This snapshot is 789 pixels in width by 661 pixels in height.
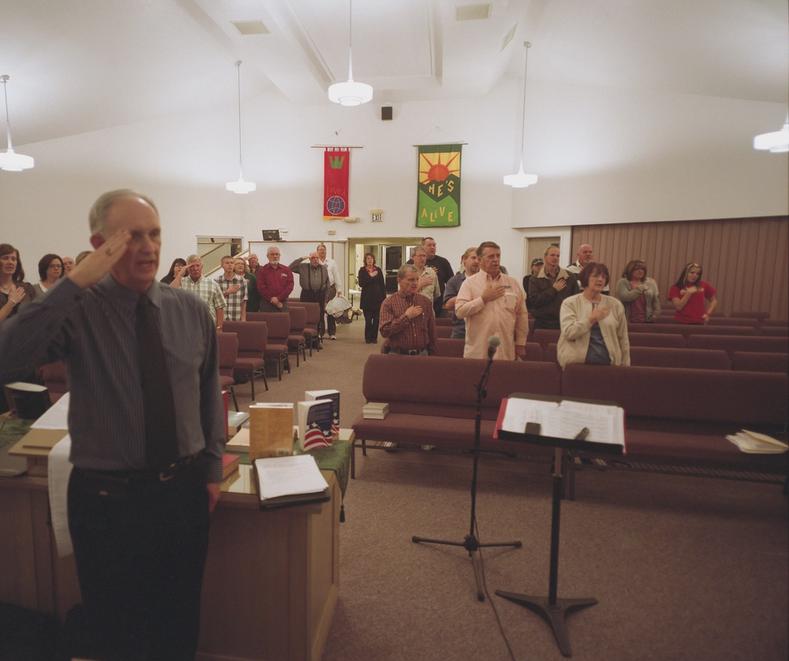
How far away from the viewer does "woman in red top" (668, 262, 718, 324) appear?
0.81m

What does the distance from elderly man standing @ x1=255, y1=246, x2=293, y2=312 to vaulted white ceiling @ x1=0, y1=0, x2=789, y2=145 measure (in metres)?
3.67

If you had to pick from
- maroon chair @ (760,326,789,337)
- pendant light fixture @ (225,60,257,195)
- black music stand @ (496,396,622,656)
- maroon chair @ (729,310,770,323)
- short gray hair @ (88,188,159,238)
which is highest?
pendant light fixture @ (225,60,257,195)

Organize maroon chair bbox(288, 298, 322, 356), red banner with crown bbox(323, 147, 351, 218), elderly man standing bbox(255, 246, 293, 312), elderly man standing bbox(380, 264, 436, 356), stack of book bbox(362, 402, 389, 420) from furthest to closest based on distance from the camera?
red banner with crown bbox(323, 147, 351, 218) → maroon chair bbox(288, 298, 322, 356) → elderly man standing bbox(255, 246, 293, 312) → elderly man standing bbox(380, 264, 436, 356) → stack of book bbox(362, 402, 389, 420)

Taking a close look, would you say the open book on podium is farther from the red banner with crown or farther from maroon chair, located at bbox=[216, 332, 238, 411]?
the red banner with crown

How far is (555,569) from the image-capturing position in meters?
2.08

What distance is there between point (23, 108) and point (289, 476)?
924cm

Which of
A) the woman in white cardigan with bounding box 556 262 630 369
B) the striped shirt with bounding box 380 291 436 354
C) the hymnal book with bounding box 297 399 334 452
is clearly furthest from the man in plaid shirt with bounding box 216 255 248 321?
the hymnal book with bounding box 297 399 334 452

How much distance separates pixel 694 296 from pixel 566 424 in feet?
3.36

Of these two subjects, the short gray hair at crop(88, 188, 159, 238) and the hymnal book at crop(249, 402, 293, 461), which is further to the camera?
the hymnal book at crop(249, 402, 293, 461)

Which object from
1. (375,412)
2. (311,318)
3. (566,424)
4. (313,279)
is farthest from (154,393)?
(313,279)

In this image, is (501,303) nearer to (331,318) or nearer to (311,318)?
(311,318)

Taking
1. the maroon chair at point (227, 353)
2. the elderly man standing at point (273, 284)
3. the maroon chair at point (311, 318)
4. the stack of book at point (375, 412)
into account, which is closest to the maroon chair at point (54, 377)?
the maroon chair at point (227, 353)

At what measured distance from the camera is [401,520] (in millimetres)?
2949

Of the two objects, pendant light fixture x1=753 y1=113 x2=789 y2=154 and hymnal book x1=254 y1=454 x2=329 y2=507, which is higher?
pendant light fixture x1=753 y1=113 x2=789 y2=154
